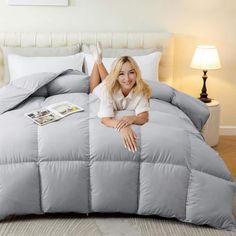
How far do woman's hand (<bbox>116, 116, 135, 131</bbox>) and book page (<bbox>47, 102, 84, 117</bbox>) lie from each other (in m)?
0.32

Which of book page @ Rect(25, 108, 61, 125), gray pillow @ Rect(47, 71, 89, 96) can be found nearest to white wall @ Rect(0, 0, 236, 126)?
gray pillow @ Rect(47, 71, 89, 96)

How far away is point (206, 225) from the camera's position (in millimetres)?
2797

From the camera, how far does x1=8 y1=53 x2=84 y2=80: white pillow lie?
4.02 meters

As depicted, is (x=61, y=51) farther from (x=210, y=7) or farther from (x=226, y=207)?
(x=226, y=207)

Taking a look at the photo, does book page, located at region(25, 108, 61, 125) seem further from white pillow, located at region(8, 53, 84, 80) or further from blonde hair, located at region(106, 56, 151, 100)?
white pillow, located at region(8, 53, 84, 80)

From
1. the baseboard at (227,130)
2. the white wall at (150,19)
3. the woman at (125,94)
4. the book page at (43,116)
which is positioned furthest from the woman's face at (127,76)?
the baseboard at (227,130)

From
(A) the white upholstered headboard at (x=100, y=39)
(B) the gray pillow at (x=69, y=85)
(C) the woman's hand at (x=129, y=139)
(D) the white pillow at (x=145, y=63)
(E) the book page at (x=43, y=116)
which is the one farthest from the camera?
(A) the white upholstered headboard at (x=100, y=39)

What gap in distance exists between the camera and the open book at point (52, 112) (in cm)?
287

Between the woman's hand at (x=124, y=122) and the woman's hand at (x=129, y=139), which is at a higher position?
the woman's hand at (x=124, y=122)

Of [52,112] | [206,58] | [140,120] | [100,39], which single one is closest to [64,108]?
[52,112]

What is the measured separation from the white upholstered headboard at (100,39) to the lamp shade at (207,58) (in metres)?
0.31

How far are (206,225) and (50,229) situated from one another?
36.7 inches

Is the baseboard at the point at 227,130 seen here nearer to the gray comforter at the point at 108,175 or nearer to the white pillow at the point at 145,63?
the white pillow at the point at 145,63

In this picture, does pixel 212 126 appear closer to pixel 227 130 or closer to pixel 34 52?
pixel 227 130
